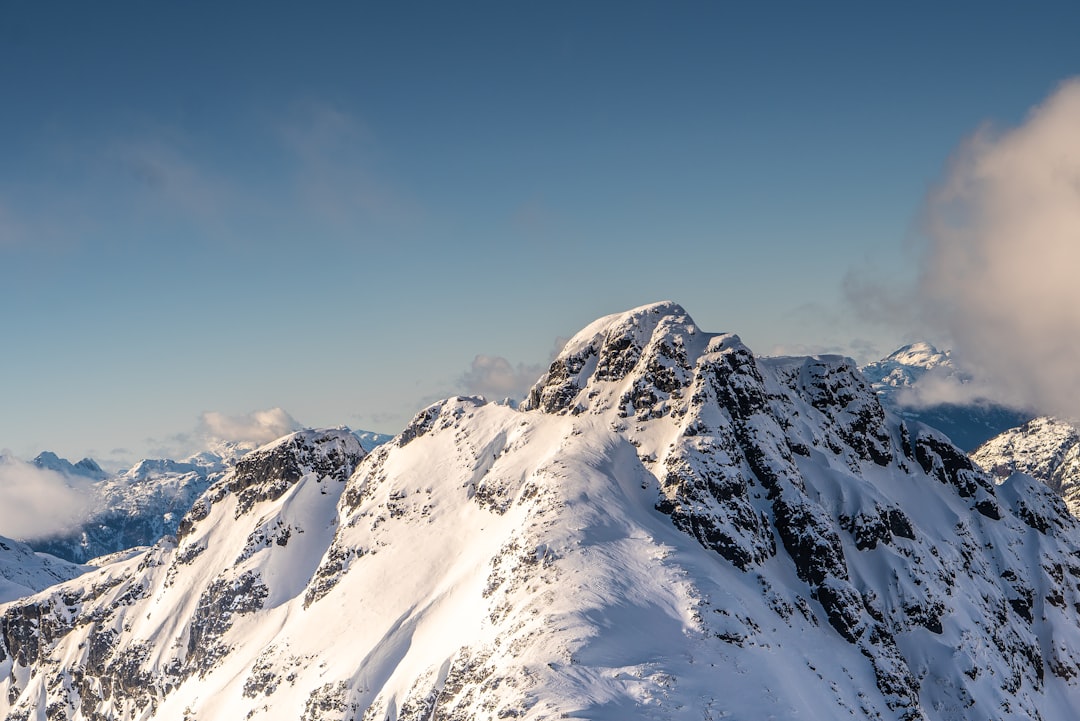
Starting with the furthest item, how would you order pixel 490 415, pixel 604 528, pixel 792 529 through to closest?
pixel 490 415 < pixel 792 529 < pixel 604 528

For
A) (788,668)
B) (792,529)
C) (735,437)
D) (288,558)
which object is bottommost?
(788,668)

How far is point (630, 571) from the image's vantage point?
115m

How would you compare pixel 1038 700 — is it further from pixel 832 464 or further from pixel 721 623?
pixel 721 623

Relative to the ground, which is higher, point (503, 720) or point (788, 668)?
point (788, 668)

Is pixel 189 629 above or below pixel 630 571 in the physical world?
below

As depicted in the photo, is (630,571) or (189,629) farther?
(189,629)

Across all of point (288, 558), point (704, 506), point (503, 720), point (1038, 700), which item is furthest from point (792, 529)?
point (288, 558)

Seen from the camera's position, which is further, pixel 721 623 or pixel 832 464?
pixel 832 464

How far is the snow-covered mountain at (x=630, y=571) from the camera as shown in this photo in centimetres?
10569

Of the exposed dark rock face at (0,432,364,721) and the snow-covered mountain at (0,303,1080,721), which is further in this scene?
the exposed dark rock face at (0,432,364,721)

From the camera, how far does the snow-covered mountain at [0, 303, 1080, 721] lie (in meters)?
106

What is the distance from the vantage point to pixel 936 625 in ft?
449

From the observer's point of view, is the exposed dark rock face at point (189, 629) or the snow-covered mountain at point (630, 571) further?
the exposed dark rock face at point (189, 629)

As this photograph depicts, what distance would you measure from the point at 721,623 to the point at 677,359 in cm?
5299
